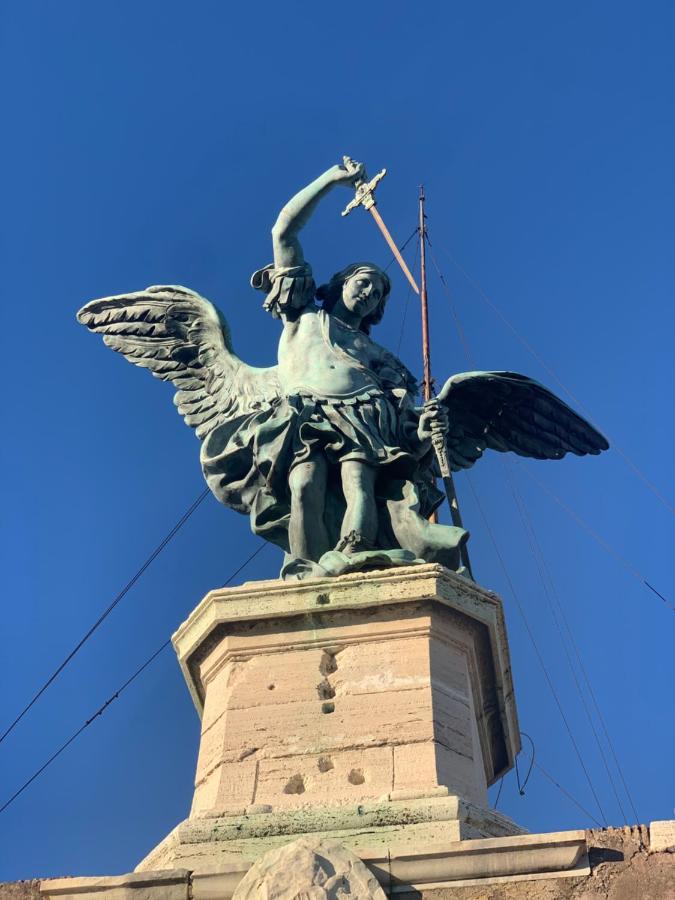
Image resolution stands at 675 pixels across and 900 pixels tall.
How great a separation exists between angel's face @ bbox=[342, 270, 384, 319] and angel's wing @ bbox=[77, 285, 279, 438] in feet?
2.43

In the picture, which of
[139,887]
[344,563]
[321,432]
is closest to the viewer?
[139,887]

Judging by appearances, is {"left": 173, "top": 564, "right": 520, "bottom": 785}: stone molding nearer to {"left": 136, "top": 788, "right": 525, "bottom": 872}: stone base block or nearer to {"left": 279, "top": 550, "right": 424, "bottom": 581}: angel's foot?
{"left": 279, "top": 550, "right": 424, "bottom": 581}: angel's foot

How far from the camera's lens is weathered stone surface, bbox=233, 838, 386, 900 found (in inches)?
290

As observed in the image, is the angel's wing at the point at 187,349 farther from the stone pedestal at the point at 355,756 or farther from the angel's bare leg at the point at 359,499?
the stone pedestal at the point at 355,756

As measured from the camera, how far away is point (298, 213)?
1121cm

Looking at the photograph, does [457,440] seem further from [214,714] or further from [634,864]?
[634,864]

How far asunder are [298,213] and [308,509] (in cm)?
238

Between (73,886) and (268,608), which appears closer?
(73,886)

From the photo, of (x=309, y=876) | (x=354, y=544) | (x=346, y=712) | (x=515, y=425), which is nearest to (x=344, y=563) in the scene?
(x=354, y=544)

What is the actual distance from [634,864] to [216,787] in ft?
7.34

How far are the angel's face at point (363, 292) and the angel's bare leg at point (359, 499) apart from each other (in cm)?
153

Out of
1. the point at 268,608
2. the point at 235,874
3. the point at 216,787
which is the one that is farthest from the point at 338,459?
the point at 235,874

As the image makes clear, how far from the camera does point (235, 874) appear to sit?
7.64 meters

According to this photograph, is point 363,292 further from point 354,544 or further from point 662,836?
point 662,836
